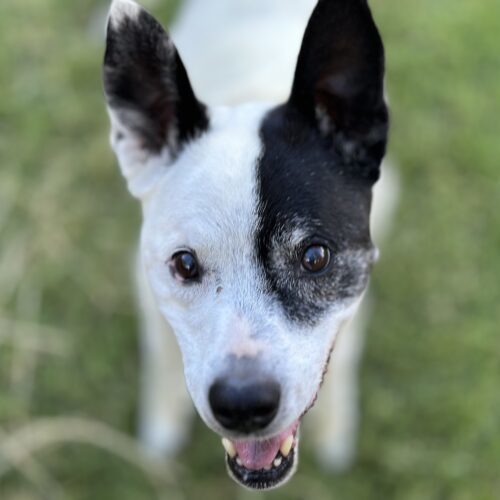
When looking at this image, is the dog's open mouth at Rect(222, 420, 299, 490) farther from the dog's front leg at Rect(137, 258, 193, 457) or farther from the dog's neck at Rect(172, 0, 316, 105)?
the dog's neck at Rect(172, 0, 316, 105)

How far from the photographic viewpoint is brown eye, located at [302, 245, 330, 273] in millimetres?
2406

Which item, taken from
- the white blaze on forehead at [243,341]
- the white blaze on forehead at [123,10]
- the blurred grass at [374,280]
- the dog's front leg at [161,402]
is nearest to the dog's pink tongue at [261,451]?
the white blaze on forehead at [243,341]

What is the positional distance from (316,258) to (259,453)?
2.38 ft

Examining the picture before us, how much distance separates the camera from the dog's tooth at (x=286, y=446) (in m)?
2.53

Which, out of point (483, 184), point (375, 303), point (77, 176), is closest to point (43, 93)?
point (77, 176)

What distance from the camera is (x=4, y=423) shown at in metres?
3.97

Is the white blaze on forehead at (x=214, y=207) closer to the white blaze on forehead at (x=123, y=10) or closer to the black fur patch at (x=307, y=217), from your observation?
the black fur patch at (x=307, y=217)

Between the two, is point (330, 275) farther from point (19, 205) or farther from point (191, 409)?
point (19, 205)

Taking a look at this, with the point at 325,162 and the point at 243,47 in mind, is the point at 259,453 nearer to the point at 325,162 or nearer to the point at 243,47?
the point at 325,162

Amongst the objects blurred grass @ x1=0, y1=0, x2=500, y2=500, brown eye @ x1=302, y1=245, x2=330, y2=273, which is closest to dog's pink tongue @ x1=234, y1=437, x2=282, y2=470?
brown eye @ x1=302, y1=245, x2=330, y2=273

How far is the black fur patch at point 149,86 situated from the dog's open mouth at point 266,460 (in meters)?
1.15

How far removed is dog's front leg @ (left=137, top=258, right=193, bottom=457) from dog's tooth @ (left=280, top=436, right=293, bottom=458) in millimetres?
1177

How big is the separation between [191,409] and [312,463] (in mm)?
725

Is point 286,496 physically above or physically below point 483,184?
below
